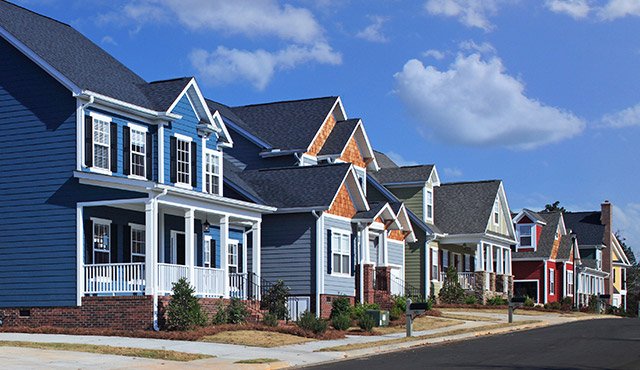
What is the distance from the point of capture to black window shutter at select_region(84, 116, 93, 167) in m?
30.9

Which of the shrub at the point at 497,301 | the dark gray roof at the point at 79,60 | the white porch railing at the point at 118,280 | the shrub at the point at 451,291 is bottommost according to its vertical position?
the shrub at the point at 497,301

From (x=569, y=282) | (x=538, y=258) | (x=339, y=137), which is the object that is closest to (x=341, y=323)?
(x=339, y=137)

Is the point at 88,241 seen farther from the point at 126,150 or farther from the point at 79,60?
the point at 79,60

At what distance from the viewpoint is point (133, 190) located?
98.0 feet

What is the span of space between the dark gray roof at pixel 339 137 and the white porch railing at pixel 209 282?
12.7m

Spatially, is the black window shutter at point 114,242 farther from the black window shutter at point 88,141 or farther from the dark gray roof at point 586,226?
the dark gray roof at point 586,226

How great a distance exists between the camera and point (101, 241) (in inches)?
1248

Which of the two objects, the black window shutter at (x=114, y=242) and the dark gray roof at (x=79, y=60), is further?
the black window shutter at (x=114, y=242)

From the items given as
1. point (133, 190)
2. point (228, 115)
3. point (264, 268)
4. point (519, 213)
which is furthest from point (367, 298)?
point (519, 213)

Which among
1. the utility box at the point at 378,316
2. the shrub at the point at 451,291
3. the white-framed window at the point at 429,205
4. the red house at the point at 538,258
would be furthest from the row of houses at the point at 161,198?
the red house at the point at 538,258

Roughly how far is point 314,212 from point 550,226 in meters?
36.1

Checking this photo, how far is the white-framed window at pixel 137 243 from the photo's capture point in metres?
33.3

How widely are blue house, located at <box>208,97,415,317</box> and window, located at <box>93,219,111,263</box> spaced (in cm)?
790

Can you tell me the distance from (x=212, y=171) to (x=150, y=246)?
8703 mm
